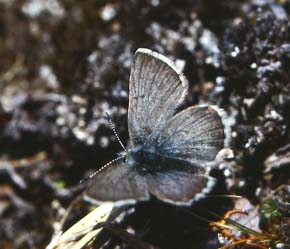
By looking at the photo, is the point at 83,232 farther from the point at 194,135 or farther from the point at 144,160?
the point at 194,135

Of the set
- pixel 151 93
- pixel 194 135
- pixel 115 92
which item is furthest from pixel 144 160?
pixel 115 92

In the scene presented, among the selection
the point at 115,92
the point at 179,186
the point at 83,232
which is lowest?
the point at 83,232

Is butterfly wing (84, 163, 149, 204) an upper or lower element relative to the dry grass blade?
upper

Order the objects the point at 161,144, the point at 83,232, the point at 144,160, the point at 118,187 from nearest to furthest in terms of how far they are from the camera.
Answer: the point at 118,187, the point at 144,160, the point at 161,144, the point at 83,232

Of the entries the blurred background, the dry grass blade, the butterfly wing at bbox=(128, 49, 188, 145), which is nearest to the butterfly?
the butterfly wing at bbox=(128, 49, 188, 145)

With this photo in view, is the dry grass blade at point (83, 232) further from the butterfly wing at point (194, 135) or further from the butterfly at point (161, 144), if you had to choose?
the butterfly wing at point (194, 135)

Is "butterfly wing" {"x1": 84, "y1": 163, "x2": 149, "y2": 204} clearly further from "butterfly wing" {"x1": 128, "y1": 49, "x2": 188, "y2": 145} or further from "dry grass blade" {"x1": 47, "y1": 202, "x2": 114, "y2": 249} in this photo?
"dry grass blade" {"x1": 47, "y1": 202, "x2": 114, "y2": 249}

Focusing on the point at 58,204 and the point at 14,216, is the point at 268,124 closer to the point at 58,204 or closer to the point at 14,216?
the point at 58,204
